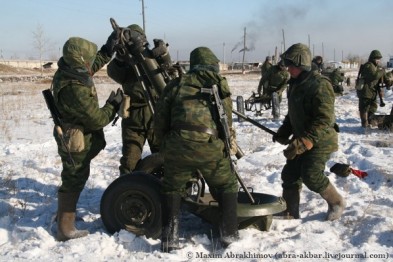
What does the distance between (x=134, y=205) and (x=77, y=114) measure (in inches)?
40.3

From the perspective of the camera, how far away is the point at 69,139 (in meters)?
4.18

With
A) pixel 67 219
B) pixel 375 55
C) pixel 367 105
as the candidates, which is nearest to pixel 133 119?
pixel 67 219

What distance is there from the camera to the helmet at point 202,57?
3918mm

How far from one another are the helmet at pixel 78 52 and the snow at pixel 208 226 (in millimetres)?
1630

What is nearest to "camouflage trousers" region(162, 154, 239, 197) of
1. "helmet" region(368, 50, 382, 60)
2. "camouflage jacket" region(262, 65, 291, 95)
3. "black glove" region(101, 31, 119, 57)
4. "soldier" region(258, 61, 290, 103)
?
"black glove" region(101, 31, 119, 57)

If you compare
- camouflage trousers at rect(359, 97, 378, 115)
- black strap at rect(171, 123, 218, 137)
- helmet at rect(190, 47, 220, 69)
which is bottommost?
camouflage trousers at rect(359, 97, 378, 115)

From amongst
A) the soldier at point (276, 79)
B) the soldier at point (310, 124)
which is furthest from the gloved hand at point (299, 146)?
the soldier at point (276, 79)

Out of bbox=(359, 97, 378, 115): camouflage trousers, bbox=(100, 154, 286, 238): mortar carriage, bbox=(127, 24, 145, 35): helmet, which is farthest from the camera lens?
bbox=(359, 97, 378, 115): camouflage trousers

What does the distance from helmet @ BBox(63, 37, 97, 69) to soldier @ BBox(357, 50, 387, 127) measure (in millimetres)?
8130

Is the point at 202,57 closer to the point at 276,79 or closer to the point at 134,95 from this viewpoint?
the point at 134,95

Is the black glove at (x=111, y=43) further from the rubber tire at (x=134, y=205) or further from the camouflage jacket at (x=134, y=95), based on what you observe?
the rubber tire at (x=134, y=205)

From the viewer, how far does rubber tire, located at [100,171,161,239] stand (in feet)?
14.0

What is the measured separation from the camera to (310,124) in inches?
175

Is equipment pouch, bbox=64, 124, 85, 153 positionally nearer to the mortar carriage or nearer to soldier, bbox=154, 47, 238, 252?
the mortar carriage
